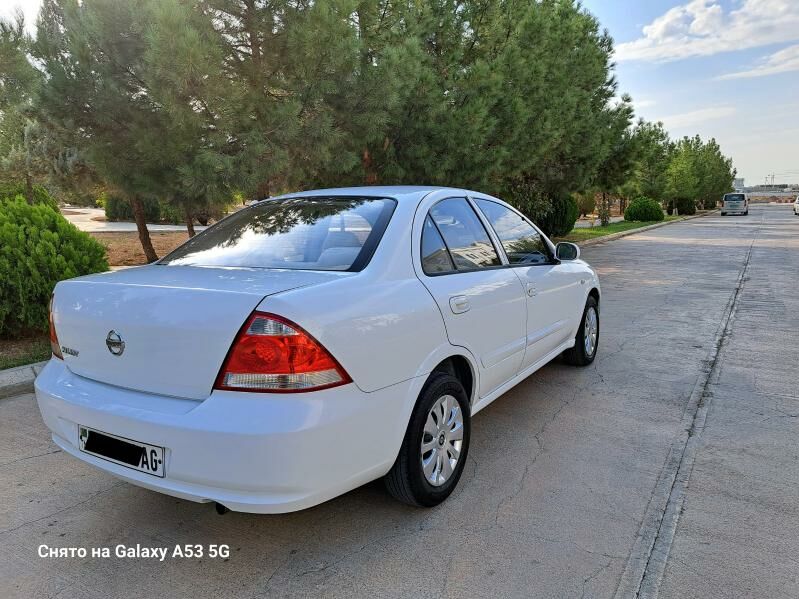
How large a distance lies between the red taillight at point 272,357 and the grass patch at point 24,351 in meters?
3.94

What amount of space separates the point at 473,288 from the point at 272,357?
1397 millimetres

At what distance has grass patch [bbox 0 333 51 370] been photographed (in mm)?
5191

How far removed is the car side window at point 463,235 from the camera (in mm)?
3303

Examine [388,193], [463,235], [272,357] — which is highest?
[388,193]

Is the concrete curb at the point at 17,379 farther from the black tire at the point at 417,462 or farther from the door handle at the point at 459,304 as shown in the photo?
the door handle at the point at 459,304

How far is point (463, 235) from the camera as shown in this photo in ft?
11.5

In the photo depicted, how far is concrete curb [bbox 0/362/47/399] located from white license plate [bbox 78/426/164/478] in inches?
106

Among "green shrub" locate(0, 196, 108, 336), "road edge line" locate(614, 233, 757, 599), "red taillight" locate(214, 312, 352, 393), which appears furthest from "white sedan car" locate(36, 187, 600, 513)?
"green shrub" locate(0, 196, 108, 336)

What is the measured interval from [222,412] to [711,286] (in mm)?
10041

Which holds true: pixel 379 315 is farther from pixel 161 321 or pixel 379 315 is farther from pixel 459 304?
pixel 161 321

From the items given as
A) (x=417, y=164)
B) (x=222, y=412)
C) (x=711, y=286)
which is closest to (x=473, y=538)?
(x=222, y=412)

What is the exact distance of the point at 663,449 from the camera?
3.61 m

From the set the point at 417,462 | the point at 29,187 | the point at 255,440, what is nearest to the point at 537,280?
the point at 417,462

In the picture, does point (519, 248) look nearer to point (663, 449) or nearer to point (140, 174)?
point (663, 449)
